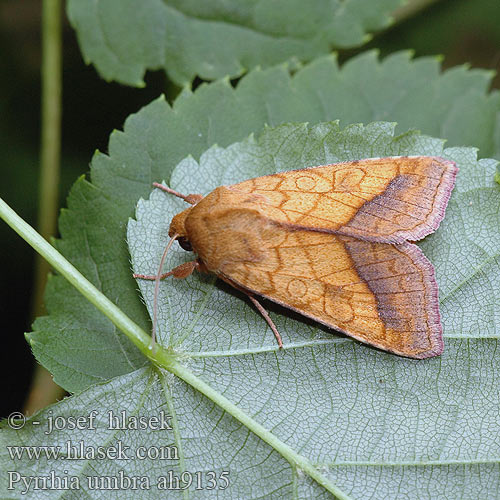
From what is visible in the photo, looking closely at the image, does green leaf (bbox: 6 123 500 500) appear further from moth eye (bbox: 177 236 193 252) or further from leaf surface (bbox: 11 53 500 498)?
moth eye (bbox: 177 236 193 252)

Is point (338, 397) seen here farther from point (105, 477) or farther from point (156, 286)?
point (105, 477)

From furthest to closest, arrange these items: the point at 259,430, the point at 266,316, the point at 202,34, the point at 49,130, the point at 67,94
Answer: the point at 67,94
the point at 49,130
the point at 202,34
the point at 266,316
the point at 259,430

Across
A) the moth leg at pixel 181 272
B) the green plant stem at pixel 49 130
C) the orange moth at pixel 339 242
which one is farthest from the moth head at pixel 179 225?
the green plant stem at pixel 49 130

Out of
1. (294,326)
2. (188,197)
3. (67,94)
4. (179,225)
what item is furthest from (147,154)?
(67,94)

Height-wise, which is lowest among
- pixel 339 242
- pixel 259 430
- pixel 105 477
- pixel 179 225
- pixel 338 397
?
pixel 105 477

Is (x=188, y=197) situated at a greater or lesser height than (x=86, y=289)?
greater

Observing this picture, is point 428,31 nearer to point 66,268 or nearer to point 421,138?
point 421,138

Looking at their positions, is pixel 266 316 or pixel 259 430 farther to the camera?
pixel 266 316

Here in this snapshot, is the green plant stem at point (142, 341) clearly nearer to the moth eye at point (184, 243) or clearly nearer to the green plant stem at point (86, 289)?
the green plant stem at point (86, 289)
